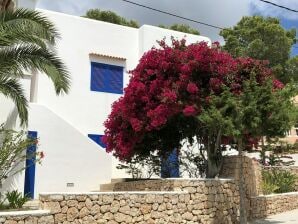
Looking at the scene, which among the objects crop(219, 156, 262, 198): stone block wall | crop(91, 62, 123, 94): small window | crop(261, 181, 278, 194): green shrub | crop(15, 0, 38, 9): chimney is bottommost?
crop(261, 181, 278, 194): green shrub

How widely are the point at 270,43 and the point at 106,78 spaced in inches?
636

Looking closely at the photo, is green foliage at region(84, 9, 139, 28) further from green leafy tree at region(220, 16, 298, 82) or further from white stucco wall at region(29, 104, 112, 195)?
white stucco wall at region(29, 104, 112, 195)

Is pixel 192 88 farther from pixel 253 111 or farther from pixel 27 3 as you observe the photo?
pixel 27 3

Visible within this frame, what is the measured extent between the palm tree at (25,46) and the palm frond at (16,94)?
0.03 metres

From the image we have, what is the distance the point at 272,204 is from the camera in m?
16.4

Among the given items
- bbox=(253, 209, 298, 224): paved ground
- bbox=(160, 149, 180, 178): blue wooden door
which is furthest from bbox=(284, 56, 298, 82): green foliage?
bbox=(160, 149, 180, 178): blue wooden door

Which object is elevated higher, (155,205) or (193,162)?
(193,162)

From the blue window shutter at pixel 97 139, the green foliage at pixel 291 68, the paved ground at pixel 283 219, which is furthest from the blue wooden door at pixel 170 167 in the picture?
the green foliage at pixel 291 68

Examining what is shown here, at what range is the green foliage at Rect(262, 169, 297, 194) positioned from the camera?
18.4 meters

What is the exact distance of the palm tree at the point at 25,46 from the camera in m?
11.5

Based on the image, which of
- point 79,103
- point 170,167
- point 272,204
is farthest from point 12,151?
point 272,204

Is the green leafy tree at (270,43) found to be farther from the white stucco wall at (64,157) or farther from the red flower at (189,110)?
the red flower at (189,110)

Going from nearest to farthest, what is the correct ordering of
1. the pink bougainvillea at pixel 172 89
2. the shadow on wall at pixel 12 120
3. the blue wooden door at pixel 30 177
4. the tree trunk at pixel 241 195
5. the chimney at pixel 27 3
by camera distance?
the pink bougainvillea at pixel 172 89, the tree trunk at pixel 241 195, the shadow on wall at pixel 12 120, the blue wooden door at pixel 30 177, the chimney at pixel 27 3

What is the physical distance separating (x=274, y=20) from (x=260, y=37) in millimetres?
2105
